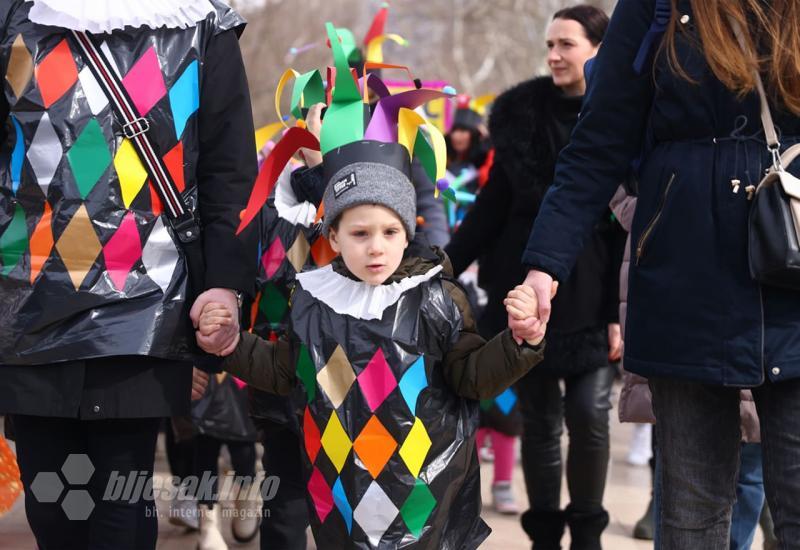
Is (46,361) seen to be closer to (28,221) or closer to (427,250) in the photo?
(28,221)

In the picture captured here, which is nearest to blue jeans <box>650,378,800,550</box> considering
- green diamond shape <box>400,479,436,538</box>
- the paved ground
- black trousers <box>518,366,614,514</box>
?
green diamond shape <box>400,479,436,538</box>

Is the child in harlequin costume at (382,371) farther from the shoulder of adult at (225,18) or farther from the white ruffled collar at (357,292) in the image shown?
the shoulder of adult at (225,18)

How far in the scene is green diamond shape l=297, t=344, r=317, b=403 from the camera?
3473mm

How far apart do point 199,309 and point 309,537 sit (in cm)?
246

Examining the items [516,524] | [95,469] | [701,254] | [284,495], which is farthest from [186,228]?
[516,524]

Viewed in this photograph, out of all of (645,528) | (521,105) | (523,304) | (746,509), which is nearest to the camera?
(523,304)

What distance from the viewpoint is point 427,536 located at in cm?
340

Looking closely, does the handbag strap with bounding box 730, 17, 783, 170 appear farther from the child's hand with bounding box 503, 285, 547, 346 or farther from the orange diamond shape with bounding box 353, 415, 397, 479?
the orange diamond shape with bounding box 353, 415, 397, 479

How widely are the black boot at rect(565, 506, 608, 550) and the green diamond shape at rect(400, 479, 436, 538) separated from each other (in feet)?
5.04

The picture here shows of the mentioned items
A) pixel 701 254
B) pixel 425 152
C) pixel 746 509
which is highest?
pixel 425 152

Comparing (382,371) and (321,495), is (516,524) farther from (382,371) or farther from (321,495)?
(382,371)

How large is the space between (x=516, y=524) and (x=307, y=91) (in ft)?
9.17

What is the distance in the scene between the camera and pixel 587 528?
15.7 feet

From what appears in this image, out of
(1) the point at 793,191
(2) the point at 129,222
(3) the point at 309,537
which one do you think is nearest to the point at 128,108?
(2) the point at 129,222
